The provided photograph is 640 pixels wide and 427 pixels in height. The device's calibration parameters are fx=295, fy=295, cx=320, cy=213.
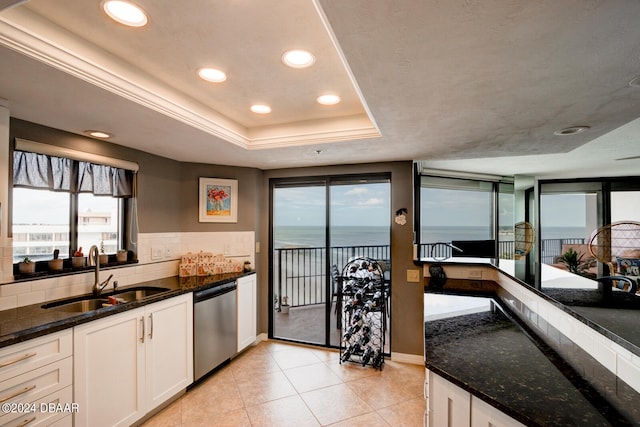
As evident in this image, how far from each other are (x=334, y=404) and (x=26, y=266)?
253cm

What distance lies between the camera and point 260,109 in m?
2.38

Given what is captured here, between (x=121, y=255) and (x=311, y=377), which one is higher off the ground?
(x=121, y=255)

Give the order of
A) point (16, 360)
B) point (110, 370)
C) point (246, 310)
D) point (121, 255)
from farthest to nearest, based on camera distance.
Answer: point (246, 310) < point (121, 255) < point (110, 370) < point (16, 360)

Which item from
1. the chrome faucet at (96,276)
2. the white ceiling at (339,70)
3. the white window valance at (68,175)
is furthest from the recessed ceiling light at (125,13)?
the chrome faucet at (96,276)

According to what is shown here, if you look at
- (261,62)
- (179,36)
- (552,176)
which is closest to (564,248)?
(552,176)

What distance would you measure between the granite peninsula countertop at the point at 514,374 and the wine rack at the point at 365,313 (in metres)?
1.45

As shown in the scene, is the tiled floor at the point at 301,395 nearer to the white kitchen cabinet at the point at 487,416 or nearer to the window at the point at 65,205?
the white kitchen cabinet at the point at 487,416

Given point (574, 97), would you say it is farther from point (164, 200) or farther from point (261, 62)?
point (164, 200)

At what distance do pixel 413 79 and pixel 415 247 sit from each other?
224cm

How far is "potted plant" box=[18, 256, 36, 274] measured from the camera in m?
2.04

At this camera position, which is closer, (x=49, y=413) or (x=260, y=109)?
(x=49, y=413)

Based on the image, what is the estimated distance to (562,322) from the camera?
1504mm

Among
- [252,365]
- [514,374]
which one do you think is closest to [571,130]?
[514,374]

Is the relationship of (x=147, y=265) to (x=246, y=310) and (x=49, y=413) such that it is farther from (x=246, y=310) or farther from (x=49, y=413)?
(x=49, y=413)
